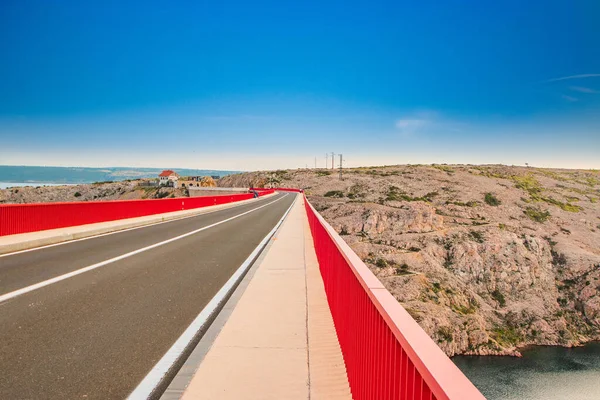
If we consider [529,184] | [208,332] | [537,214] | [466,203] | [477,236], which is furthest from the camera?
[529,184]

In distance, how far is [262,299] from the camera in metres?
6.92

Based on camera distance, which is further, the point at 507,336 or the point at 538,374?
the point at 507,336

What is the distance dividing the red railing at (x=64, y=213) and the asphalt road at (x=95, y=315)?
10.3 feet

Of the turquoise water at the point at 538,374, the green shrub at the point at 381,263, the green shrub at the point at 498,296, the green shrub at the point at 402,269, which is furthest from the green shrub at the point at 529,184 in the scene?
the green shrub at the point at 381,263

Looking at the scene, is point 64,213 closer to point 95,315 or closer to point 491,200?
point 95,315

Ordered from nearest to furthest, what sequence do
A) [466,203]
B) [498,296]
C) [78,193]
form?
[498,296], [466,203], [78,193]

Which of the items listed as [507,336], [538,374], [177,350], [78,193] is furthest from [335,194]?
[78,193]

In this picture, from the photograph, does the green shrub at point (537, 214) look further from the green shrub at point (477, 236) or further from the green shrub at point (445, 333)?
the green shrub at point (445, 333)

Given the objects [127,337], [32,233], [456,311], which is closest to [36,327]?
[127,337]

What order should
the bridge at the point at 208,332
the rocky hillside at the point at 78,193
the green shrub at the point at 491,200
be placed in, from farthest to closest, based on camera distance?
1. the rocky hillside at the point at 78,193
2. the green shrub at the point at 491,200
3. the bridge at the point at 208,332

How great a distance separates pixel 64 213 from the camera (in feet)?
50.9

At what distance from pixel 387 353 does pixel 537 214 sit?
106146mm

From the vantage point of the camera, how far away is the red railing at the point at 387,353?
144cm

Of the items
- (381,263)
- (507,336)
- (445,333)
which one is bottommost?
(507,336)
